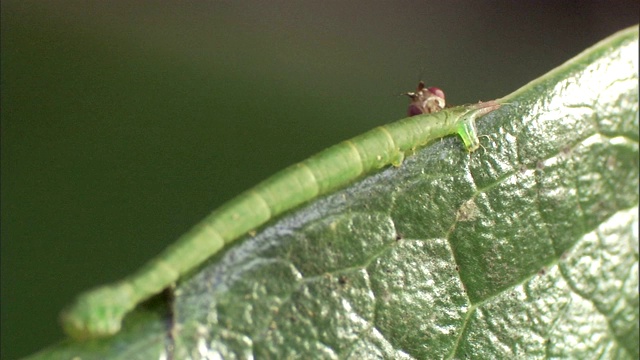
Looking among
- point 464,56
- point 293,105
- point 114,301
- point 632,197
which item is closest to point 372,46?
point 464,56

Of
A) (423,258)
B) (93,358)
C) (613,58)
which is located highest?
(613,58)


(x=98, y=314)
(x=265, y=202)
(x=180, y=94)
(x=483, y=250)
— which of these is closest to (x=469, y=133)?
(x=483, y=250)

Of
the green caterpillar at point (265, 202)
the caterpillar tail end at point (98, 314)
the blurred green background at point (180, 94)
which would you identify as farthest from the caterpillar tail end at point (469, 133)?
the blurred green background at point (180, 94)

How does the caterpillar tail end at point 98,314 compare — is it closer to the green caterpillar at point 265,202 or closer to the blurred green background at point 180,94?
the green caterpillar at point 265,202

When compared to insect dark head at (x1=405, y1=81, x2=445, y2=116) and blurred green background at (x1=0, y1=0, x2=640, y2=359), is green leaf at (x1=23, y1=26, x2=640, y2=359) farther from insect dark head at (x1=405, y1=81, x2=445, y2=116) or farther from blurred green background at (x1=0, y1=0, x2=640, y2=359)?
blurred green background at (x1=0, y1=0, x2=640, y2=359)

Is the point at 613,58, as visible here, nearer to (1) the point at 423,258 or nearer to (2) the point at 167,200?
(1) the point at 423,258

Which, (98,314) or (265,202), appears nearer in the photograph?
(98,314)

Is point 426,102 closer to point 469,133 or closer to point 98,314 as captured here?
point 469,133
